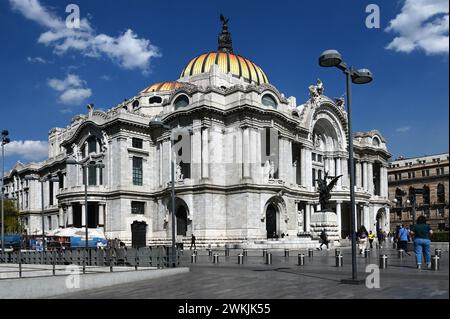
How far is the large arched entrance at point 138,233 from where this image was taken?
61206 mm

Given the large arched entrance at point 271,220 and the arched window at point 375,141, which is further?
the arched window at point 375,141

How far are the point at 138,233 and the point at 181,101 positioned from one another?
1642 centimetres

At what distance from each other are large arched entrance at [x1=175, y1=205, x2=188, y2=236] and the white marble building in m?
0.12

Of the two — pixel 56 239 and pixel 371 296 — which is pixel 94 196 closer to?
pixel 56 239

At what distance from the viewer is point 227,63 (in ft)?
240

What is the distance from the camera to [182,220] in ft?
194

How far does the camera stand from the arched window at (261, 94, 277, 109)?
6021cm

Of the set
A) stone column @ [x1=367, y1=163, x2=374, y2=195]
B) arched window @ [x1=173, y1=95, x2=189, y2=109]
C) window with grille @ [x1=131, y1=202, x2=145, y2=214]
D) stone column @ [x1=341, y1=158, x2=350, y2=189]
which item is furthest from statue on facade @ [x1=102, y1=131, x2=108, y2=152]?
stone column @ [x1=367, y1=163, x2=374, y2=195]

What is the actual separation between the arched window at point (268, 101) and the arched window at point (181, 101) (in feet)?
29.1

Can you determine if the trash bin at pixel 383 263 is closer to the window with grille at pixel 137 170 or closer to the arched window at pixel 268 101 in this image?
the arched window at pixel 268 101

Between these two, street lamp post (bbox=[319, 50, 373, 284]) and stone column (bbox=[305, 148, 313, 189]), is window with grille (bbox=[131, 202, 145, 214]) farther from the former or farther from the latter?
street lamp post (bbox=[319, 50, 373, 284])

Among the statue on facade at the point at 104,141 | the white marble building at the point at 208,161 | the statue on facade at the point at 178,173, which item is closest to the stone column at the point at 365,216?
the white marble building at the point at 208,161

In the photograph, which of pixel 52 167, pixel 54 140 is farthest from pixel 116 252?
pixel 54 140

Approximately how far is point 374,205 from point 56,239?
50.2 metres
